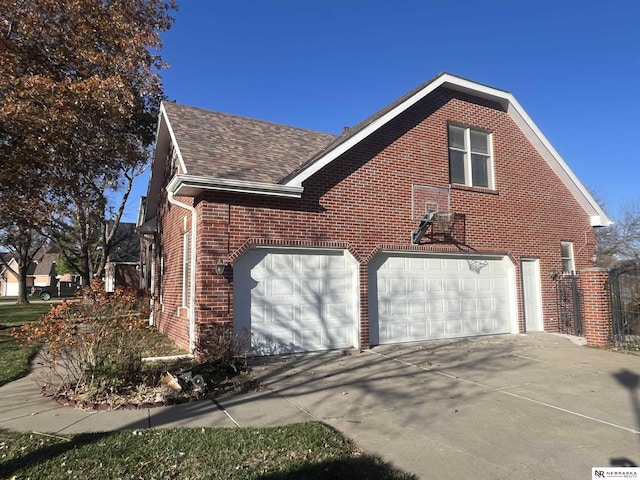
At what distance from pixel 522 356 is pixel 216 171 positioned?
7.71 meters

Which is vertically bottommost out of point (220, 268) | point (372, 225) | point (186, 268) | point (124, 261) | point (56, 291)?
point (56, 291)

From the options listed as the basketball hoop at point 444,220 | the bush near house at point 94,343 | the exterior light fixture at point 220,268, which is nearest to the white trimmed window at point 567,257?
the basketball hoop at point 444,220

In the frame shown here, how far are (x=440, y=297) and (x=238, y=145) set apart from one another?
660 centimetres

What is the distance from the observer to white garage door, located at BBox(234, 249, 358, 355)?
9227mm

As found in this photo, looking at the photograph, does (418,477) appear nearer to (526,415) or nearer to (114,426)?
(526,415)

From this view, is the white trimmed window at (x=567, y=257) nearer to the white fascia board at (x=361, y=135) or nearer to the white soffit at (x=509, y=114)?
the white soffit at (x=509, y=114)

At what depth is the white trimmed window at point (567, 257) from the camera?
14.4 metres

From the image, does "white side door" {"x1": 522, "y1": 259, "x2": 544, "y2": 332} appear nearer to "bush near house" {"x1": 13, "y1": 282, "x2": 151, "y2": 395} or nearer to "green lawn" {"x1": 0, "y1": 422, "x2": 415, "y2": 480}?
"green lawn" {"x1": 0, "y1": 422, "x2": 415, "y2": 480}

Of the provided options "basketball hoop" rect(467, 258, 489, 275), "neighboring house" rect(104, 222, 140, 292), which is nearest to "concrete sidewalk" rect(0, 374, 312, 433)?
"basketball hoop" rect(467, 258, 489, 275)

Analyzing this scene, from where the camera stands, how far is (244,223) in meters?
9.23

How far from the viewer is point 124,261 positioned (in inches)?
1531

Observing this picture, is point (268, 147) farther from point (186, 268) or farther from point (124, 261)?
point (124, 261)

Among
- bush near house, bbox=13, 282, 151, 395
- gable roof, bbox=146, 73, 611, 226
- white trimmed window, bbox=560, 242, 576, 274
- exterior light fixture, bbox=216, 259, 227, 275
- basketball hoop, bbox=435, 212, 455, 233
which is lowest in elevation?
bush near house, bbox=13, 282, 151, 395

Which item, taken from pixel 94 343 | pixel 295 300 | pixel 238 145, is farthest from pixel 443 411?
pixel 238 145
